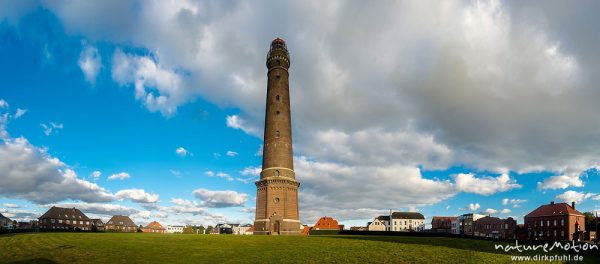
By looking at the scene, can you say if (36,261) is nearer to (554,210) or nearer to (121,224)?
(554,210)

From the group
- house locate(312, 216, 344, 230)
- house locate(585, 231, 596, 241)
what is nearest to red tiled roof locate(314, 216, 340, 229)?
house locate(312, 216, 344, 230)

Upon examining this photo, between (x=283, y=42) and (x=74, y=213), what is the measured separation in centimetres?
10292

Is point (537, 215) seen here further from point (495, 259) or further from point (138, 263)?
point (138, 263)

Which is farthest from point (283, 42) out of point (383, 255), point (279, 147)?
point (383, 255)

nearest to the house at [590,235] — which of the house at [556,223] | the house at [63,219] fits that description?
the house at [556,223]

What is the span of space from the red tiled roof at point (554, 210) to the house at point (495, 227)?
516cm

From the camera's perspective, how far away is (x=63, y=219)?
122 metres

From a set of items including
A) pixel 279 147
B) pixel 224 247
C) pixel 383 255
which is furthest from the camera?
pixel 279 147

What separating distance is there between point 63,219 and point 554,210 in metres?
140

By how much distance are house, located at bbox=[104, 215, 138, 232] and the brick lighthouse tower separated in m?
98.9

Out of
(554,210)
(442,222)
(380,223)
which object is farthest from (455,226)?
(554,210)

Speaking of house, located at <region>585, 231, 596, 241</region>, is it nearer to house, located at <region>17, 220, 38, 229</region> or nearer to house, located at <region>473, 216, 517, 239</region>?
house, located at <region>473, 216, 517, 239</region>

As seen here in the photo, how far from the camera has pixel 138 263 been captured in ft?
75.9

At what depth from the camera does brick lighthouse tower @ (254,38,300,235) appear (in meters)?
58.3
